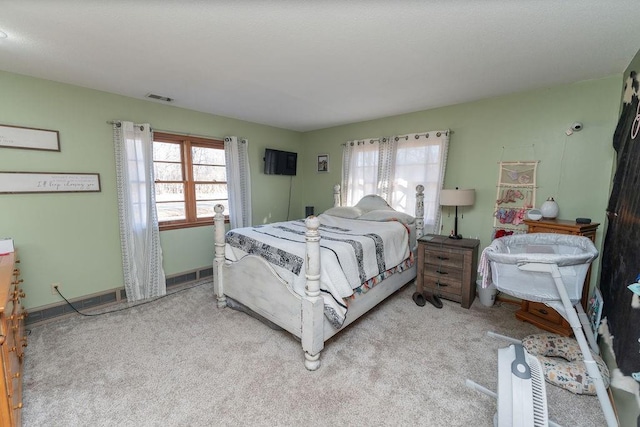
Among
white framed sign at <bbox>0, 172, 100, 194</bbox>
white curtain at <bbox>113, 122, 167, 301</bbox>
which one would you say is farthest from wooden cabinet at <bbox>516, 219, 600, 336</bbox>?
white framed sign at <bbox>0, 172, 100, 194</bbox>

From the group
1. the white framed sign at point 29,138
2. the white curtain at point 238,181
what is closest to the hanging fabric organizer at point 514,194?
the white curtain at point 238,181

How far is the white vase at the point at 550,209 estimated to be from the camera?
8.32 feet

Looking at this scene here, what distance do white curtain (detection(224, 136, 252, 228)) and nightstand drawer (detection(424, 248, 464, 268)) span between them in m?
2.58

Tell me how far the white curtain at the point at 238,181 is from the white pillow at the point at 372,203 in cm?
170

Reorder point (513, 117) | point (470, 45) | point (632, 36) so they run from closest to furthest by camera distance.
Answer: point (632, 36) → point (470, 45) → point (513, 117)

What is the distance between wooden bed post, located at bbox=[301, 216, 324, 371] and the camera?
6.25 ft

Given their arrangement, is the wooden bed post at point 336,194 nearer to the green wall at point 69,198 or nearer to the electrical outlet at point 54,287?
the green wall at point 69,198

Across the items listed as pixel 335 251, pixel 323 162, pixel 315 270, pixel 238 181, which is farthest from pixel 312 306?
pixel 323 162

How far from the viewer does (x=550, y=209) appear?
8.32 feet

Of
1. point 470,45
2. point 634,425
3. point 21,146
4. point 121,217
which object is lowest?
point 634,425

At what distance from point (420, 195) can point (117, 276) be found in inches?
147

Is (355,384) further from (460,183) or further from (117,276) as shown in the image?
(117,276)

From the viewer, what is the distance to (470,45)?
1845 mm

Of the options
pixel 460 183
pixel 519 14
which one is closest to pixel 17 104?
pixel 519 14
